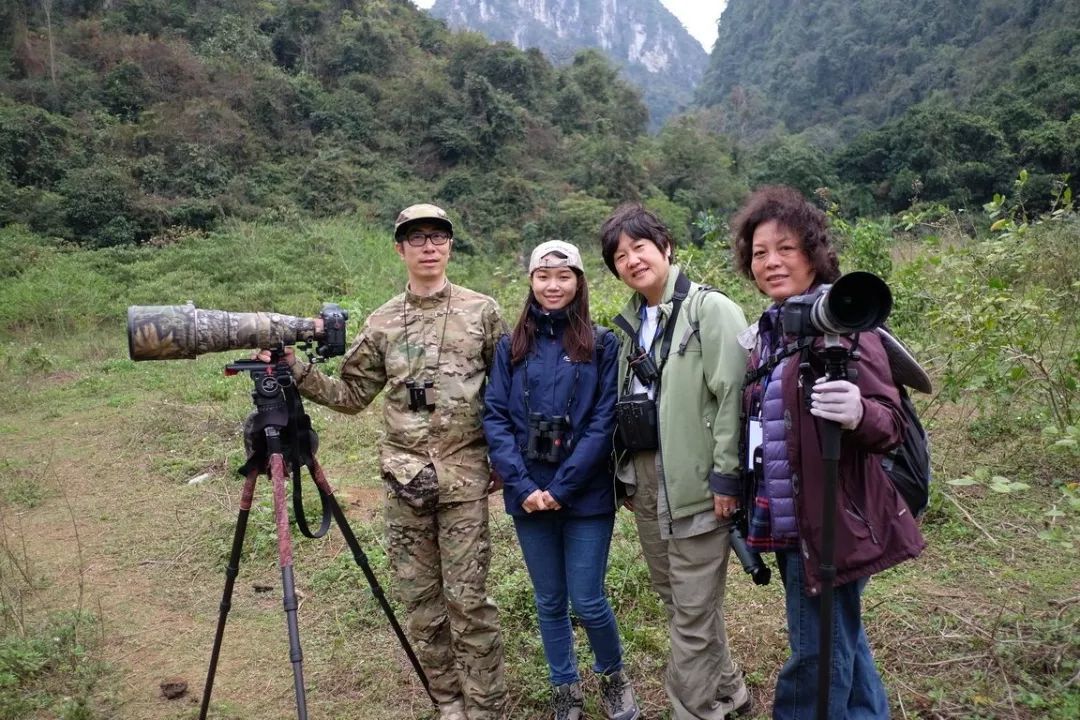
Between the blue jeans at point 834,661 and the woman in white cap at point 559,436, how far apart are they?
0.55 m

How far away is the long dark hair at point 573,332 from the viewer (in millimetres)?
2014

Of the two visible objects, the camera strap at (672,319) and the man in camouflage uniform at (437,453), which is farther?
the man in camouflage uniform at (437,453)

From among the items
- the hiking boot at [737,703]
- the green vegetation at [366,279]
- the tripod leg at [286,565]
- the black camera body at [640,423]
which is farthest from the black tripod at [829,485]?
the tripod leg at [286,565]

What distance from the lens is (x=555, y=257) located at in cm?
200

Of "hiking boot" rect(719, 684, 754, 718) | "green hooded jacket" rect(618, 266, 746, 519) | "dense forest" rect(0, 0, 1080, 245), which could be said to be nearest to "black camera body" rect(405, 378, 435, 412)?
"green hooded jacket" rect(618, 266, 746, 519)

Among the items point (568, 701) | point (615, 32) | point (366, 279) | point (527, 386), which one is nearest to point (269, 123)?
point (366, 279)

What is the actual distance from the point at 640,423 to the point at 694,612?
54 cm

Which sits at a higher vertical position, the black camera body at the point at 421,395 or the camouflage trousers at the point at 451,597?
the black camera body at the point at 421,395

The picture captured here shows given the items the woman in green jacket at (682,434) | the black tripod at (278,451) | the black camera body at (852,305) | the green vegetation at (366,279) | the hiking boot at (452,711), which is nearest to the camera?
the black camera body at (852,305)

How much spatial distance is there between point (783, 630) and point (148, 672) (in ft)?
8.11

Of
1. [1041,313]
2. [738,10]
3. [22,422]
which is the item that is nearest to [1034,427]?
[1041,313]

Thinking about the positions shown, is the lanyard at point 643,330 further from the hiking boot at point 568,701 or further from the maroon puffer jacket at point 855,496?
the hiking boot at point 568,701

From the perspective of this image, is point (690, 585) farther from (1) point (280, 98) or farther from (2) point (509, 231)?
(1) point (280, 98)

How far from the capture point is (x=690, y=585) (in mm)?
1845
